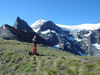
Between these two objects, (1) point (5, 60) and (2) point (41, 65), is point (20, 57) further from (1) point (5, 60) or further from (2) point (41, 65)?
(2) point (41, 65)

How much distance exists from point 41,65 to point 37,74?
204 cm

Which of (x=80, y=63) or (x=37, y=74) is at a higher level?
(x=80, y=63)

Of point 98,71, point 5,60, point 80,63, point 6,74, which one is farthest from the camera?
point 5,60

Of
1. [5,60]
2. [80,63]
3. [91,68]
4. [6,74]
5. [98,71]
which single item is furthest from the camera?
[5,60]

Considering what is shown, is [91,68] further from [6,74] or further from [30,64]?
[6,74]

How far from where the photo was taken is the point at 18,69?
55.4 feet

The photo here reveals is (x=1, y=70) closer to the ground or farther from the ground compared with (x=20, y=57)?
closer to the ground

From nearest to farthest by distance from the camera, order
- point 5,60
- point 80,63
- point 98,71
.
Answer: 1. point 98,71
2. point 80,63
3. point 5,60

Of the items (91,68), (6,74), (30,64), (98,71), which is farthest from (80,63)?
(6,74)

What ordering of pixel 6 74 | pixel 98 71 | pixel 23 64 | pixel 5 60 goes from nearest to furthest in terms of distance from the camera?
pixel 98 71, pixel 6 74, pixel 23 64, pixel 5 60

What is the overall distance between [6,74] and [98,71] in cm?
972

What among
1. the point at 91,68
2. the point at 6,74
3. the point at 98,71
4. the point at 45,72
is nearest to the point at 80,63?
the point at 91,68

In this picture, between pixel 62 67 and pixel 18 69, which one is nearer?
pixel 62 67

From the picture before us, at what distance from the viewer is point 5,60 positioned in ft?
66.2
